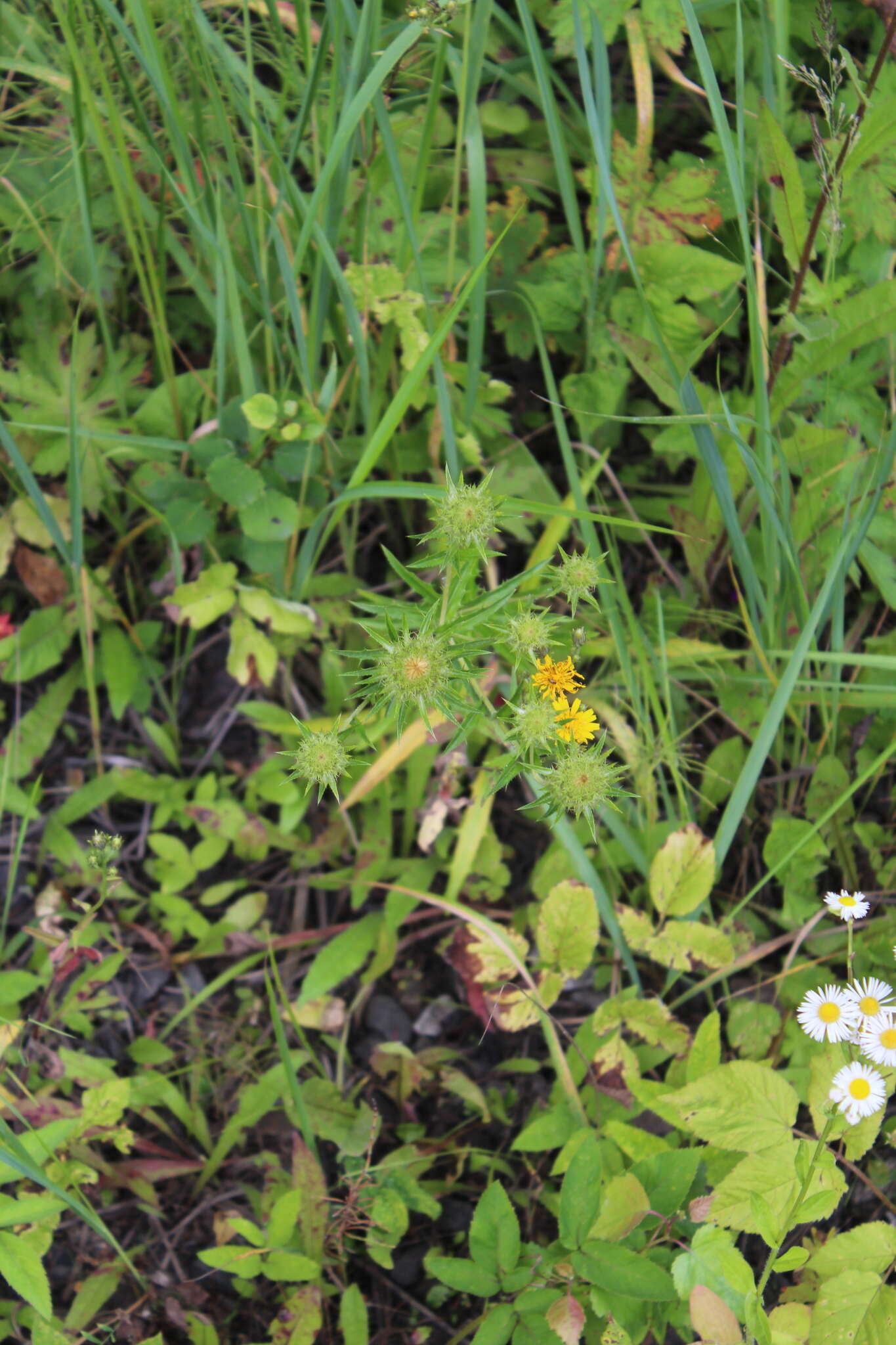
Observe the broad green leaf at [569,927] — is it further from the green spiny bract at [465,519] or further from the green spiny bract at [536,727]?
the green spiny bract at [465,519]

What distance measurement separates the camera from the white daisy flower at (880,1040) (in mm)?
1284

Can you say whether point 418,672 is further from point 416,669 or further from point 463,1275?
point 463,1275

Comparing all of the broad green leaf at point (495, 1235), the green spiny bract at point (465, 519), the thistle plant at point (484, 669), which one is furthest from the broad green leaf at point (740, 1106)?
the green spiny bract at point (465, 519)

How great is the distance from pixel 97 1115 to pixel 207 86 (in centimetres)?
191

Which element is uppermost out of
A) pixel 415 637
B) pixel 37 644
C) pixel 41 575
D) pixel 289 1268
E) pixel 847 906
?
pixel 415 637

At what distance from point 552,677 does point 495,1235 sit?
924 mm

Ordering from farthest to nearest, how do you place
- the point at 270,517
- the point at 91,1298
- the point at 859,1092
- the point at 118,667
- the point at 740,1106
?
the point at 118,667 → the point at 270,517 → the point at 91,1298 → the point at 740,1106 → the point at 859,1092

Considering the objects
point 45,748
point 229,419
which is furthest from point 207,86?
point 45,748

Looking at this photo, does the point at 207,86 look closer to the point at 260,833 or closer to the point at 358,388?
the point at 358,388

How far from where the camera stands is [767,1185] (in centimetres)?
144

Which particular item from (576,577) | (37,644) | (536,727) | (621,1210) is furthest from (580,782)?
(37,644)

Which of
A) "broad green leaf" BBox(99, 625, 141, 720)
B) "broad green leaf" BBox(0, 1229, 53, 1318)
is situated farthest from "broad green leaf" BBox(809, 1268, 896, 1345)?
"broad green leaf" BBox(99, 625, 141, 720)

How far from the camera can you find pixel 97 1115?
1764mm

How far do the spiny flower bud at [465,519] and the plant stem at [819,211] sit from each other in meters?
0.80
